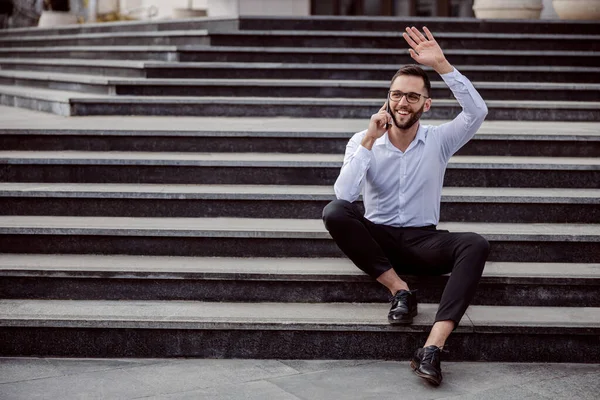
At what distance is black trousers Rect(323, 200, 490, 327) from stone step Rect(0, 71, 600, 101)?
3.34 meters

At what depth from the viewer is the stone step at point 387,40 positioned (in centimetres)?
891

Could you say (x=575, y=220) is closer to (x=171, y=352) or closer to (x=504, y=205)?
(x=504, y=205)

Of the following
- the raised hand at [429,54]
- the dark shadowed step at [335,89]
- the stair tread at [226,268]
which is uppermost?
the raised hand at [429,54]

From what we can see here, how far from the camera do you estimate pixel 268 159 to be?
226 inches

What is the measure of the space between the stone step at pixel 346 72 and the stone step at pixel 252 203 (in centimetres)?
298

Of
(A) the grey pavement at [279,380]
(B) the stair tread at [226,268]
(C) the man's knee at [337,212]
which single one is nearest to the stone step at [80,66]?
(B) the stair tread at [226,268]

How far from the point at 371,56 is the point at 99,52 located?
3.55 meters

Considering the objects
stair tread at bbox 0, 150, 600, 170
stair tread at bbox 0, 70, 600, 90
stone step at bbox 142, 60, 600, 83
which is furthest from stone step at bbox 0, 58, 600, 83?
stair tread at bbox 0, 150, 600, 170

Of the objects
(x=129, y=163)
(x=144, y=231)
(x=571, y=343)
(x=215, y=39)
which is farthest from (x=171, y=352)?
(x=215, y=39)

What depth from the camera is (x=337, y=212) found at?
4.38 meters

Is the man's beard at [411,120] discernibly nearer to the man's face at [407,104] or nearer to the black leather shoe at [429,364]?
the man's face at [407,104]

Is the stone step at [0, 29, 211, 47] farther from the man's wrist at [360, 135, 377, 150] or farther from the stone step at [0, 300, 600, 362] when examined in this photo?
the stone step at [0, 300, 600, 362]

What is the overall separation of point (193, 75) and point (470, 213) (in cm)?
381

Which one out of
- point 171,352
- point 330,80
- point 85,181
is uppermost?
point 330,80
